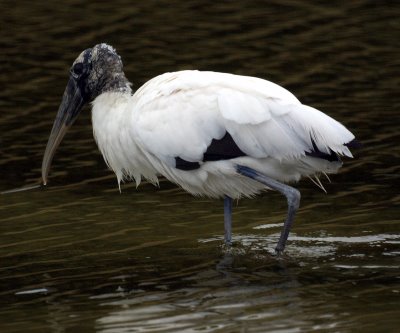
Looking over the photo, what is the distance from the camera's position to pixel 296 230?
443 inches

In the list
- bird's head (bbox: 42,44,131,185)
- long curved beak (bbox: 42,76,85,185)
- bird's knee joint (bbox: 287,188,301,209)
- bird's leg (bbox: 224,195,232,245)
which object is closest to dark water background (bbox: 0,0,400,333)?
bird's leg (bbox: 224,195,232,245)

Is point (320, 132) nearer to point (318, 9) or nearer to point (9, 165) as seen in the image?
point (9, 165)

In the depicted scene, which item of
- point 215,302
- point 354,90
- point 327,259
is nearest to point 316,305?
point 215,302

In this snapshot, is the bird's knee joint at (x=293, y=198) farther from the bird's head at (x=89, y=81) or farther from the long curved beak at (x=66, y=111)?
the long curved beak at (x=66, y=111)

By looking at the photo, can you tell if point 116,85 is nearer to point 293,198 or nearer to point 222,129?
point 222,129

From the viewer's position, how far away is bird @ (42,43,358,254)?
10.1 m

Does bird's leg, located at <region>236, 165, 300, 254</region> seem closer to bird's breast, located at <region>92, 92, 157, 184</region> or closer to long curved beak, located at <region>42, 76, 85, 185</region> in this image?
bird's breast, located at <region>92, 92, 157, 184</region>

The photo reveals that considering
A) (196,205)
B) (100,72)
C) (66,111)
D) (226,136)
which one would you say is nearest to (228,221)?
(226,136)

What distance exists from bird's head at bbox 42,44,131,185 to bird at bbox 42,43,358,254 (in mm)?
429

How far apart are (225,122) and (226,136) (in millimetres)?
102

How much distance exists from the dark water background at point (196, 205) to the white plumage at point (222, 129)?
2.15 ft

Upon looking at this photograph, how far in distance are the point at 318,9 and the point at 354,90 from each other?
3791 mm

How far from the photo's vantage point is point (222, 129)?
10.2 m

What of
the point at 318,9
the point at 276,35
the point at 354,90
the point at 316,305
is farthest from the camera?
Result: the point at 318,9
